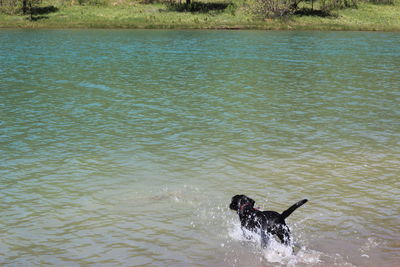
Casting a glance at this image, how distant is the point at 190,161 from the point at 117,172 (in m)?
2.51

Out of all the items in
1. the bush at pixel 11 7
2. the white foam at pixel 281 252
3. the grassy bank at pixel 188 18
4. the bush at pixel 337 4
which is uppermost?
the bush at pixel 337 4

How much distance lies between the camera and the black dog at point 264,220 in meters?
8.78

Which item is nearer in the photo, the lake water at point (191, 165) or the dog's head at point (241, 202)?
the dog's head at point (241, 202)

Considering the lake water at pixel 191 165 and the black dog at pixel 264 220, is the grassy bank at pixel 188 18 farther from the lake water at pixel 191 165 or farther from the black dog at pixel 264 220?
the black dog at pixel 264 220

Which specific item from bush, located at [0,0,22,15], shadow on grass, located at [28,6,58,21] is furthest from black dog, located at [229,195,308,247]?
bush, located at [0,0,22,15]

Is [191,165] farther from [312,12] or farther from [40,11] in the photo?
[40,11]

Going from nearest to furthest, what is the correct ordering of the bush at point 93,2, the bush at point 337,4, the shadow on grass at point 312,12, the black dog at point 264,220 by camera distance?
1. the black dog at point 264,220
2. the shadow on grass at point 312,12
3. the bush at point 93,2
4. the bush at point 337,4

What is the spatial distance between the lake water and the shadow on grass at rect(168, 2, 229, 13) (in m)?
62.2

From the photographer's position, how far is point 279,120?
21.0 metres

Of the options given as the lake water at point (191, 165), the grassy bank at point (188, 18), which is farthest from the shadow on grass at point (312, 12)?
the lake water at point (191, 165)

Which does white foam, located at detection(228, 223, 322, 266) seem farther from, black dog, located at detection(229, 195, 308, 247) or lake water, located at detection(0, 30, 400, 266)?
black dog, located at detection(229, 195, 308, 247)

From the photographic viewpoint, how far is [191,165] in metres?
14.9

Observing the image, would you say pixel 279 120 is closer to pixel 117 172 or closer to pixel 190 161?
pixel 190 161

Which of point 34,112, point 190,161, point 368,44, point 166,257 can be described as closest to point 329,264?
point 166,257
